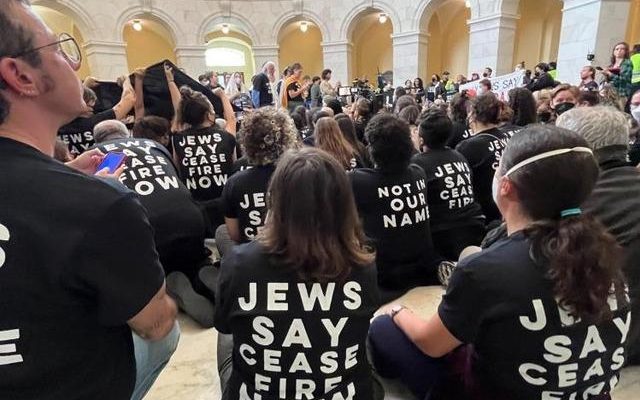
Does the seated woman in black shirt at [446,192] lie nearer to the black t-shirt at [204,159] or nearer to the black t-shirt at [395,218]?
the black t-shirt at [395,218]

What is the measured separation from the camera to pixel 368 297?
137 centimetres

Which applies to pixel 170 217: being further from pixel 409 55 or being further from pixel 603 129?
pixel 409 55

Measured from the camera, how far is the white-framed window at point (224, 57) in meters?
21.2

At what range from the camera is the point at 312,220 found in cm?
129

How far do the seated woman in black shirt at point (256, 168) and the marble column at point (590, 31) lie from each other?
9939 millimetres

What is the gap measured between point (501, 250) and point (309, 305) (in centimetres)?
62

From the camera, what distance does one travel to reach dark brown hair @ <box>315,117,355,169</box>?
3268mm

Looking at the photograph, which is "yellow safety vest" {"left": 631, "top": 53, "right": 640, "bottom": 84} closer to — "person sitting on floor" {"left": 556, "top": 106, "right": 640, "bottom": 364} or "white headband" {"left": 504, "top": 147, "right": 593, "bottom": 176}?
"person sitting on floor" {"left": 556, "top": 106, "right": 640, "bottom": 364}

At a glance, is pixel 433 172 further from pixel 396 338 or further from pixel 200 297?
pixel 200 297

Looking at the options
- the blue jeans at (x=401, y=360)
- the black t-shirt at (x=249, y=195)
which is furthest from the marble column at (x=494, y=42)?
the blue jeans at (x=401, y=360)

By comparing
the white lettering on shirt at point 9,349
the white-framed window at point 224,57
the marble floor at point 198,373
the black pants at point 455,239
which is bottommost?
the marble floor at point 198,373

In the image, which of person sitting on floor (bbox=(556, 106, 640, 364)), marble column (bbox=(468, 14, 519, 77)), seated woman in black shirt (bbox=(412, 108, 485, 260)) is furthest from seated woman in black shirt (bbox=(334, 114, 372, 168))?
marble column (bbox=(468, 14, 519, 77))

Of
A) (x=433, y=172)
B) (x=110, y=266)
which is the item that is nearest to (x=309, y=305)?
→ (x=110, y=266)

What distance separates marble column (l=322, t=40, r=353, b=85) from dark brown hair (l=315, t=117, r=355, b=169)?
1326 centimetres
